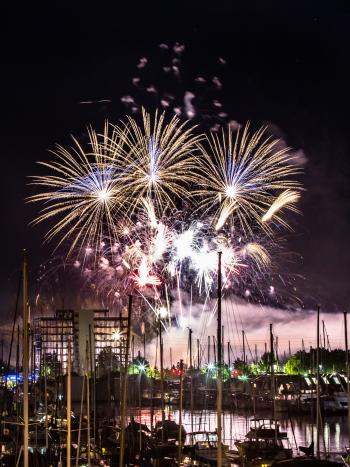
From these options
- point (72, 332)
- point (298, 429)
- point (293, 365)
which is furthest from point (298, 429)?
point (293, 365)

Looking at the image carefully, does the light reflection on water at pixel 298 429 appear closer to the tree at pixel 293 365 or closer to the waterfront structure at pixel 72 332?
the waterfront structure at pixel 72 332

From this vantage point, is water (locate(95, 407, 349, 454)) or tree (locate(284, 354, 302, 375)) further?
tree (locate(284, 354, 302, 375))

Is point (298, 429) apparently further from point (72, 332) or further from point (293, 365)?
point (293, 365)

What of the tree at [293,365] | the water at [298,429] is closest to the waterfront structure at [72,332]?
the water at [298,429]

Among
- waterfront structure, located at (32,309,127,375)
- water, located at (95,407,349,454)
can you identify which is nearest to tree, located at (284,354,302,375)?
water, located at (95,407,349,454)

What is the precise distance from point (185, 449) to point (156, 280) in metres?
9.34

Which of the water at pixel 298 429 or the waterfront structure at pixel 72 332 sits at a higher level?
the waterfront structure at pixel 72 332

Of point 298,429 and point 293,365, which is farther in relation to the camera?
point 293,365

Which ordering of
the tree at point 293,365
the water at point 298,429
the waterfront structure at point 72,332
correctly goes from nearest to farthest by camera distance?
the water at point 298,429 < the waterfront structure at point 72,332 < the tree at point 293,365

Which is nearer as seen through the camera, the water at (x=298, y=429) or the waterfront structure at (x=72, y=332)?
the water at (x=298, y=429)

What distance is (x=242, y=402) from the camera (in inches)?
2889

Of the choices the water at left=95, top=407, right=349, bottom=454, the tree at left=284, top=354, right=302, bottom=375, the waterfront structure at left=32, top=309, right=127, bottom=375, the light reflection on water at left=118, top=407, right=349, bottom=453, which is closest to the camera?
the water at left=95, top=407, right=349, bottom=454

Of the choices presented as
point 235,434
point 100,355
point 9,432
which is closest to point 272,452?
point 9,432

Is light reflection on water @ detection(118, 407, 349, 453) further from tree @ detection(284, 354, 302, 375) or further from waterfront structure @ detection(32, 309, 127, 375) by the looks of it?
tree @ detection(284, 354, 302, 375)
